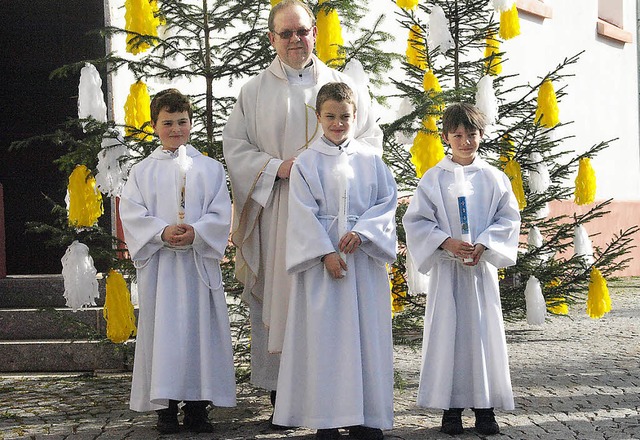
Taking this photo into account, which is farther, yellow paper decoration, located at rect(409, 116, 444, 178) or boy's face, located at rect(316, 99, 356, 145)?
yellow paper decoration, located at rect(409, 116, 444, 178)

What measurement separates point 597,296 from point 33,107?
5.17 metres

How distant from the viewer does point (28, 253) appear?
32.9ft

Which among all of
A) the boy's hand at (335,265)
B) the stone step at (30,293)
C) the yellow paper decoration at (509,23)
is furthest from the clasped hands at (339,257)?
the stone step at (30,293)

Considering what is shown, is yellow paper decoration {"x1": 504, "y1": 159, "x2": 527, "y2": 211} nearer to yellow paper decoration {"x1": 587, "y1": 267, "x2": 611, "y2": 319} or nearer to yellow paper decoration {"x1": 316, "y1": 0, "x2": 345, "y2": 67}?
yellow paper decoration {"x1": 587, "y1": 267, "x2": 611, "y2": 319}

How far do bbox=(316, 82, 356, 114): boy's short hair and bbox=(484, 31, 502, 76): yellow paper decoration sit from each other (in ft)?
9.88

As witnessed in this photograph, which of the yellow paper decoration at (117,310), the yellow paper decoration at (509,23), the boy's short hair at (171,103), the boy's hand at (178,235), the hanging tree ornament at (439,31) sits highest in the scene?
the yellow paper decoration at (509,23)

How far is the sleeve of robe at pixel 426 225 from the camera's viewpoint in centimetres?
566

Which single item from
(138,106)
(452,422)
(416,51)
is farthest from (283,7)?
(416,51)

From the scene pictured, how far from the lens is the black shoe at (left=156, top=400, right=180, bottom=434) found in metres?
5.61

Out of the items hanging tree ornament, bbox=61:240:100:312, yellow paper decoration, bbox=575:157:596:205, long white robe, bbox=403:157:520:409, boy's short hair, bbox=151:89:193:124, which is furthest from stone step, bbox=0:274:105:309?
yellow paper decoration, bbox=575:157:596:205

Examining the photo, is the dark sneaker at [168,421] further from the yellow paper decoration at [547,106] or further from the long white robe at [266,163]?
the yellow paper decoration at [547,106]

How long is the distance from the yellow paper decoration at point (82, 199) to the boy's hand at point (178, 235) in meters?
1.04

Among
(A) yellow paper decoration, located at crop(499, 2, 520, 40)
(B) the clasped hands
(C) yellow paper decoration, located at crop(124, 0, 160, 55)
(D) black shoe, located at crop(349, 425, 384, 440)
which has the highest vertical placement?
(A) yellow paper decoration, located at crop(499, 2, 520, 40)

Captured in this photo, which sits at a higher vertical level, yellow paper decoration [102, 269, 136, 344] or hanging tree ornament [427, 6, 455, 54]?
hanging tree ornament [427, 6, 455, 54]
